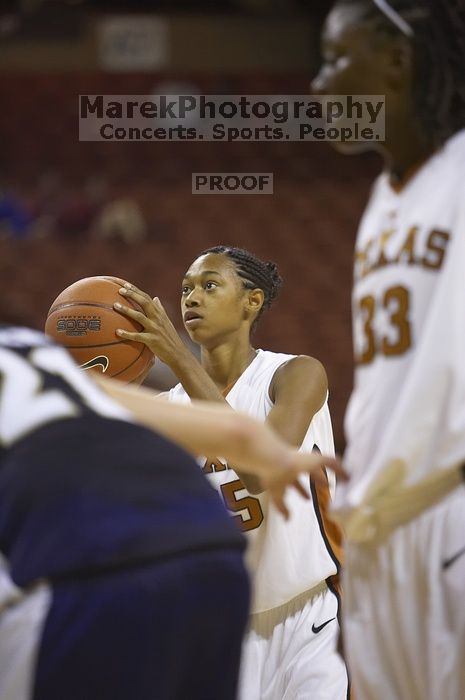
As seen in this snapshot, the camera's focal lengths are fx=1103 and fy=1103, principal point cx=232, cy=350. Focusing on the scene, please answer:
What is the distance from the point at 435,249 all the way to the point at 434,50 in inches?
19.3

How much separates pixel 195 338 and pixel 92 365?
0.53m

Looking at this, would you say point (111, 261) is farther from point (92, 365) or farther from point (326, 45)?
point (326, 45)

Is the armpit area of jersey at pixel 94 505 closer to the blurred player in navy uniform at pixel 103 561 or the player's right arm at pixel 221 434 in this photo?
the blurred player in navy uniform at pixel 103 561

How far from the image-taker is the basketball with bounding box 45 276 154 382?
3.62 metres

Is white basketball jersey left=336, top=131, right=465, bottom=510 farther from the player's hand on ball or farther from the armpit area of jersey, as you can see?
the player's hand on ball

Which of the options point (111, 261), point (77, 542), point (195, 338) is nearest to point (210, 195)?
point (111, 261)

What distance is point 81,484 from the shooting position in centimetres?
189

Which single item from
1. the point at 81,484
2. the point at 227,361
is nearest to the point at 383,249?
the point at 81,484

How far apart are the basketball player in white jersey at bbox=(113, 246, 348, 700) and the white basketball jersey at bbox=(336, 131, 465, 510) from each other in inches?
41.4

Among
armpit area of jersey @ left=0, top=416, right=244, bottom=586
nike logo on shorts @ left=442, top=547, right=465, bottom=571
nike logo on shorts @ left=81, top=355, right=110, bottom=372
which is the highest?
armpit area of jersey @ left=0, top=416, right=244, bottom=586

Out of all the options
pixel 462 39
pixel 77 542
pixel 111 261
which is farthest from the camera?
pixel 111 261

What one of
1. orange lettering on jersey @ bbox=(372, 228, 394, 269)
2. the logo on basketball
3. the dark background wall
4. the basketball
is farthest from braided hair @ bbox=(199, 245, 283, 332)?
the dark background wall

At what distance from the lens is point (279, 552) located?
3719mm

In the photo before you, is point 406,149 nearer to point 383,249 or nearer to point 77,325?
point 383,249
